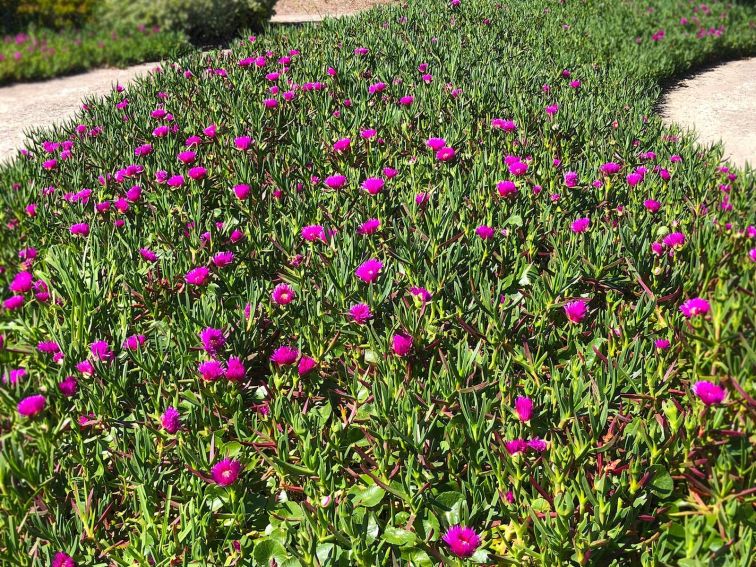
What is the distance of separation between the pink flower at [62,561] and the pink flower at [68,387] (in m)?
0.51

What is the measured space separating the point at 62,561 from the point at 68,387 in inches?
21.6

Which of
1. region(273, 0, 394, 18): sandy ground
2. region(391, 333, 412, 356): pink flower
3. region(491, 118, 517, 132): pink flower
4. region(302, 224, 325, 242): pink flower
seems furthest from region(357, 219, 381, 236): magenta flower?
region(273, 0, 394, 18): sandy ground

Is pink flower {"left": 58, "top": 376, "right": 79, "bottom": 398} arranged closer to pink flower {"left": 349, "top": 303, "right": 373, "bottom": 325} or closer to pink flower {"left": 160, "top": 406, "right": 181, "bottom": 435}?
pink flower {"left": 160, "top": 406, "right": 181, "bottom": 435}

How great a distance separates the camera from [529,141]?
3953mm

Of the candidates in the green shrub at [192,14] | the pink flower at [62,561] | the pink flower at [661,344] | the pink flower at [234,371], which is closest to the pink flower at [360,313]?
the pink flower at [234,371]

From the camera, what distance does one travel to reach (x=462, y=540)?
1548 mm

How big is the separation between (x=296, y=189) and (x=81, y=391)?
1.59 m

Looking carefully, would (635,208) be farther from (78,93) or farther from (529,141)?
(78,93)

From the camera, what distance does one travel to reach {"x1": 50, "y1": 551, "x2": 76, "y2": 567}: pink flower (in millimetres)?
1548

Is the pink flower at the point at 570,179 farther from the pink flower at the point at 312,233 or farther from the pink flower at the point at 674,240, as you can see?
the pink flower at the point at 312,233

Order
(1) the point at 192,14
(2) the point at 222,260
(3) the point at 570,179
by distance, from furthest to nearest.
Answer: (1) the point at 192,14, (3) the point at 570,179, (2) the point at 222,260

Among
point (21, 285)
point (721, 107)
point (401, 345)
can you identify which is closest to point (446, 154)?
point (401, 345)

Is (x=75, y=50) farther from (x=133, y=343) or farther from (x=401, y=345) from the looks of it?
(x=401, y=345)

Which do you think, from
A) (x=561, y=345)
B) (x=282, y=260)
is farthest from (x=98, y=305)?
(x=561, y=345)
